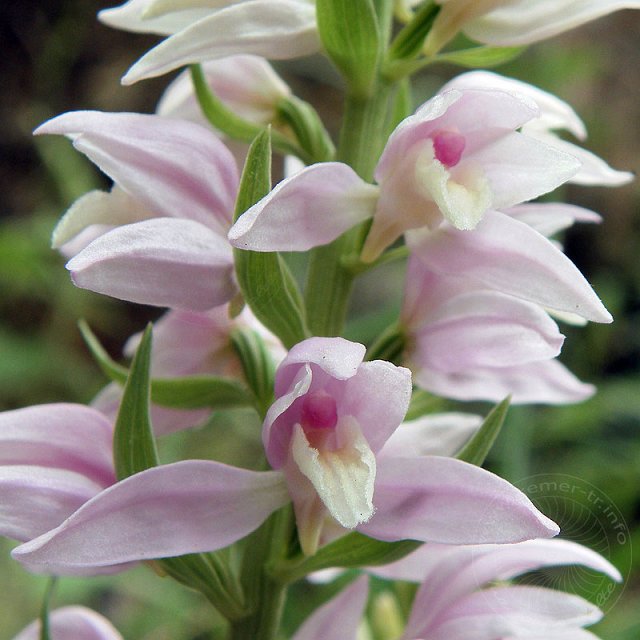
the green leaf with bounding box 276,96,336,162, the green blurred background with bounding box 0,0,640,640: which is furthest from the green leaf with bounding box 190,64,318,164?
the green blurred background with bounding box 0,0,640,640

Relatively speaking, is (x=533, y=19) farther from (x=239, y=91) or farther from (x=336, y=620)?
(x=336, y=620)

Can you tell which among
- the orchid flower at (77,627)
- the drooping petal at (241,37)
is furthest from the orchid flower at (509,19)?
the orchid flower at (77,627)

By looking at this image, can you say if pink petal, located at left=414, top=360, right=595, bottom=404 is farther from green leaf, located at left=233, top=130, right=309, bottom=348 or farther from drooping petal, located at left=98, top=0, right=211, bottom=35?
drooping petal, located at left=98, top=0, right=211, bottom=35

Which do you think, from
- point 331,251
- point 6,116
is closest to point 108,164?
point 331,251

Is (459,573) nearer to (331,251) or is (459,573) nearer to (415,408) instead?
(415,408)

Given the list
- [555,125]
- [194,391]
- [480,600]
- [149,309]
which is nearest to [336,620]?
[480,600]

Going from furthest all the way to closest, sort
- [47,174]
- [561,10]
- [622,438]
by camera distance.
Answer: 1. [47,174]
2. [622,438]
3. [561,10]
